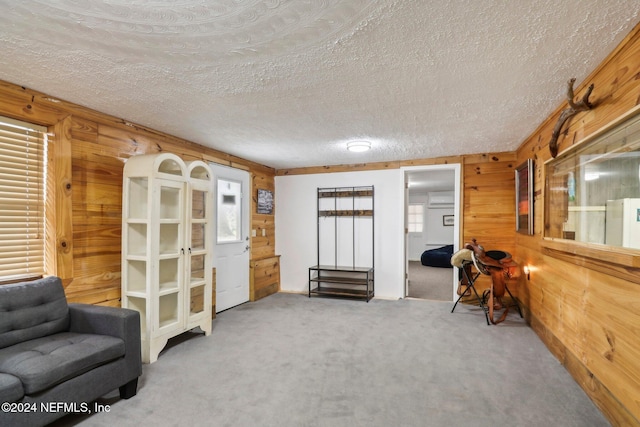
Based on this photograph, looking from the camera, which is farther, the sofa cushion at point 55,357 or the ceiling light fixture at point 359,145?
the ceiling light fixture at point 359,145

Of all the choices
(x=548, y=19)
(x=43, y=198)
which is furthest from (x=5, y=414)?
(x=548, y=19)

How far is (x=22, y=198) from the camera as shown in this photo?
2.54 meters

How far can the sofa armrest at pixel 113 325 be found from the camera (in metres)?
2.33

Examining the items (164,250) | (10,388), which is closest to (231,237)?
(164,250)

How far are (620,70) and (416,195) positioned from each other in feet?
29.3

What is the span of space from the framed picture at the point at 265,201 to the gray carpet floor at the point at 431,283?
9.15 feet

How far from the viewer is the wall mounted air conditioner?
405 inches

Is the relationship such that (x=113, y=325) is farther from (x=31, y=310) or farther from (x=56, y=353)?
(x=31, y=310)

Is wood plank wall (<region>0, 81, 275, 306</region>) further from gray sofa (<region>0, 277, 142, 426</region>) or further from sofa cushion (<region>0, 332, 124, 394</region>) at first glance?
sofa cushion (<region>0, 332, 124, 394</region>)

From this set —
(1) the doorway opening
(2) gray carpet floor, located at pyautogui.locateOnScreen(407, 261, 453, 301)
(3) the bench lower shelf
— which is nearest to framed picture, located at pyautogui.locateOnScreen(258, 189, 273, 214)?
Result: (3) the bench lower shelf

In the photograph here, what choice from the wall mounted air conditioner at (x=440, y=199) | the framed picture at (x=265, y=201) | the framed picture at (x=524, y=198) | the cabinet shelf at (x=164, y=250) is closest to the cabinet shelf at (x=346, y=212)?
the framed picture at (x=265, y=201)

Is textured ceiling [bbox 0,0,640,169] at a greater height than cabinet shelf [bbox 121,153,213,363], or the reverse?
textured ceiling [bbox 0,0,640,169]

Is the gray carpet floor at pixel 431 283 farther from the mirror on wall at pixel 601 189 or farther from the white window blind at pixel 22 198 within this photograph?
the white window blind at pixel 22 198

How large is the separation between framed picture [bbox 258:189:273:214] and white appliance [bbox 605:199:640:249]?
4477mm
